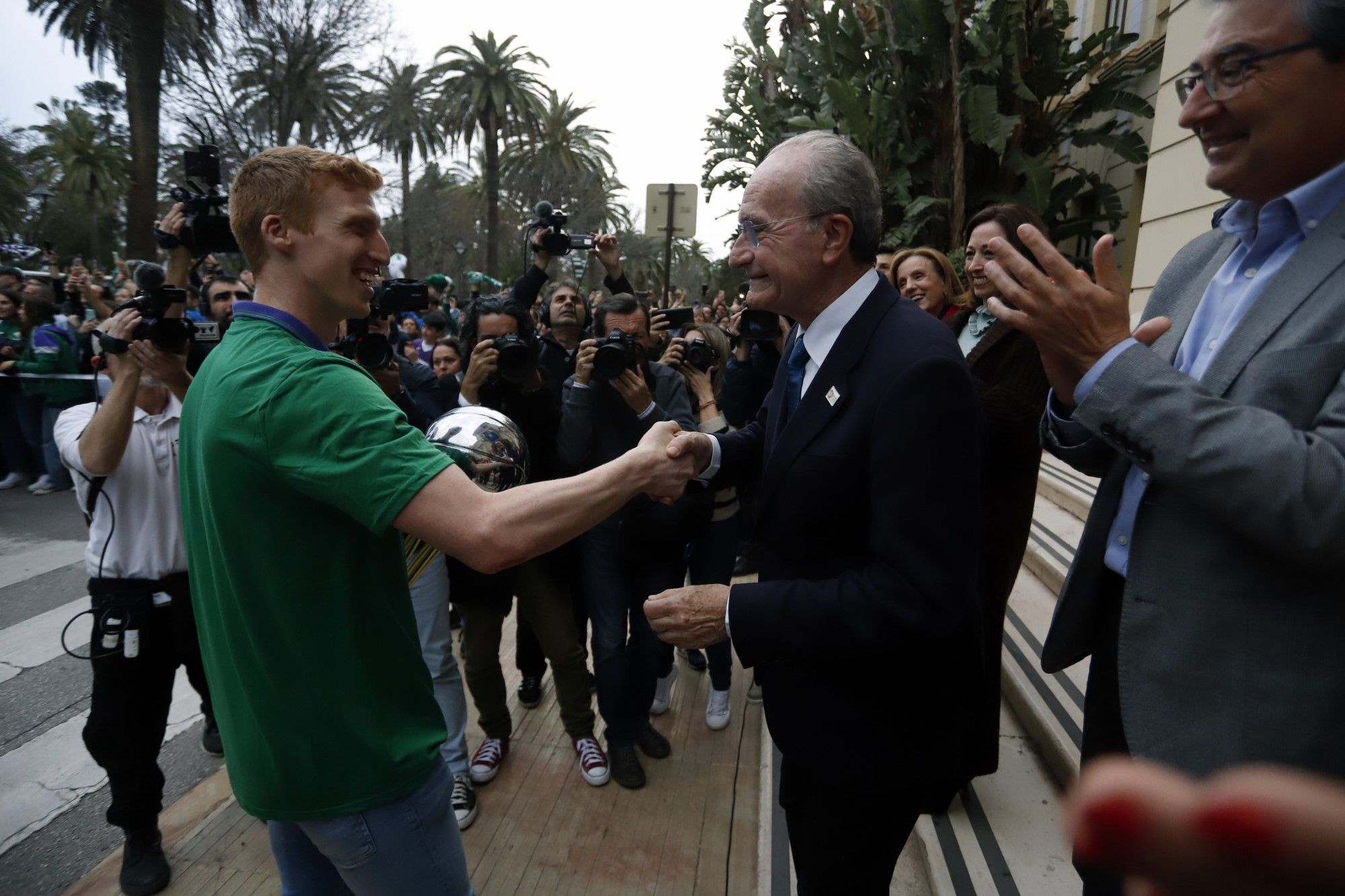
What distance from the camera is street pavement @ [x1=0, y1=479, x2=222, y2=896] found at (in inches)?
116

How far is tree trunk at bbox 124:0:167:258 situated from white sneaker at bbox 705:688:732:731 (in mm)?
9923

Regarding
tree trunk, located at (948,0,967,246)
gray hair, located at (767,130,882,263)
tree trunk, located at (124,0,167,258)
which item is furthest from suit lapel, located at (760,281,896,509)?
tree trunk, located at (124,0,167,258)

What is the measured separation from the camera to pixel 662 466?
5.79 ft

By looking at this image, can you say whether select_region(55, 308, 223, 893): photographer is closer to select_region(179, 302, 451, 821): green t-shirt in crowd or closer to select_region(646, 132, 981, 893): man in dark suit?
select_region(179, 302, 451, 821): green t-shirt in crowd

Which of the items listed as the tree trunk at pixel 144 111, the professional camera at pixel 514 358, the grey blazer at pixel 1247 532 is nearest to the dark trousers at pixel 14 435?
the tree trunk at pixel 144 111

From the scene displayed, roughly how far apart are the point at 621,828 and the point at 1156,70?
11.6 metres

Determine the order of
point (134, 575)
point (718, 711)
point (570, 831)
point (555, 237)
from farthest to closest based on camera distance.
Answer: point (555, 237) → point (718, 711) → point (570, 831) → point (134, 575)

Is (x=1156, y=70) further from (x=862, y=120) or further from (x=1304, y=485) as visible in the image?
(x=1304, y=485)

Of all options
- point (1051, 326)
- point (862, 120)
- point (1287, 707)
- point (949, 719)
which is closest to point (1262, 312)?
point (1051, 326)

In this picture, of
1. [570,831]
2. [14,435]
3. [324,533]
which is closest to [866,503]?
[324,533]

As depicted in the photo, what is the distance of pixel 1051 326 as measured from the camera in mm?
1250

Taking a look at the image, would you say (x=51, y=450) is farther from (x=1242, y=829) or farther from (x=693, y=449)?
(x=1242, y=829)

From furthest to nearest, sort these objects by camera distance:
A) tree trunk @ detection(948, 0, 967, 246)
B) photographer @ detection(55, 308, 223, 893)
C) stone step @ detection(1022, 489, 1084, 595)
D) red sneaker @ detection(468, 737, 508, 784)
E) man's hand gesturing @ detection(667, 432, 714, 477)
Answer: tree trunk @ detection(948, 0, 967, 246) → stone step @ detection(1022, 489, 1084, 595) → red sneaker @ detection(468, 737, 508, 784) → photographer @ detection(55, 308, 223, 893) → man's hand gesturing @ detection(667, 432, 714, 477)

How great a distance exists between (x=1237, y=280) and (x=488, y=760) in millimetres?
3339
